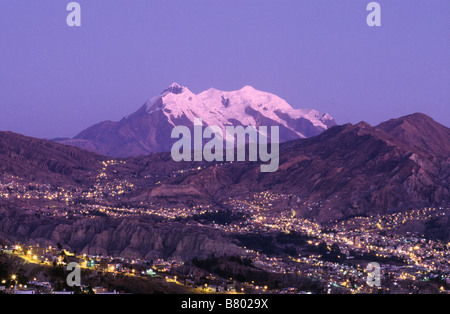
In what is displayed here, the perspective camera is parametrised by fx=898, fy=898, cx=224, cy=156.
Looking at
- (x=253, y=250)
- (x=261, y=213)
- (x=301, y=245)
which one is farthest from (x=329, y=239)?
(x=261, y=213)

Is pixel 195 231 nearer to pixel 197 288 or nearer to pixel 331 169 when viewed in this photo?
pixel 197 288

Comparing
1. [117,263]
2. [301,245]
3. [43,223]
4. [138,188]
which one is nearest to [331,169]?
[138,188]

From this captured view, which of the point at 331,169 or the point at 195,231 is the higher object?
the point at 331,169

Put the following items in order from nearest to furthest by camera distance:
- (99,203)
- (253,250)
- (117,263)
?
1. (117,263)
2. (253,250)
3. (99,203)

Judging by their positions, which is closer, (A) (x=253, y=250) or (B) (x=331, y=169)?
(A) (x=253, y=250)
